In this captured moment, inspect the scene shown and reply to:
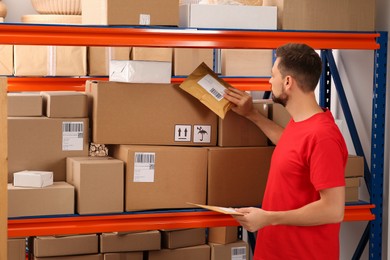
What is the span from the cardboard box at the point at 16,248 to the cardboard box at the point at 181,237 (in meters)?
0.95

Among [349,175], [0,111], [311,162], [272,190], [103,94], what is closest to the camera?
[0,111]

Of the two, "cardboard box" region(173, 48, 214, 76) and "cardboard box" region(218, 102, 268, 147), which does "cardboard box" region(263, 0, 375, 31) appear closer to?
"cardboard box" region(218, 102, 268, 147)

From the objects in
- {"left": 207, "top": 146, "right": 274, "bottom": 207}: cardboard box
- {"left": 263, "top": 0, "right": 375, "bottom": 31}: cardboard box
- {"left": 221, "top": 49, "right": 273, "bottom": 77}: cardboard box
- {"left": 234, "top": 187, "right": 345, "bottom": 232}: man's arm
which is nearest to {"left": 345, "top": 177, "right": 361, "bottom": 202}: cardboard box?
{"left": 207, "top": 146, "right": 274, "bottom": 207}: cardboard box

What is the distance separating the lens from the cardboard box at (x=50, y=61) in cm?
627

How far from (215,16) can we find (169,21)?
0.90 feet

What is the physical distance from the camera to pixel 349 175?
4.28 metres

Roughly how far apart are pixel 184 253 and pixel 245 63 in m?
2.31

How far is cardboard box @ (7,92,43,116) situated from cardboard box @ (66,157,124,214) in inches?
14.4

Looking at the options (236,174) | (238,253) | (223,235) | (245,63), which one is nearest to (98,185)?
(236,174)

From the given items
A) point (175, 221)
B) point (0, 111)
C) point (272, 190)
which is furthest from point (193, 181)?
point (0, 111)

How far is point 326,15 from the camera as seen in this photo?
409 centimetres

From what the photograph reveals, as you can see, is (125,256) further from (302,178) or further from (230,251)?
(302,178)

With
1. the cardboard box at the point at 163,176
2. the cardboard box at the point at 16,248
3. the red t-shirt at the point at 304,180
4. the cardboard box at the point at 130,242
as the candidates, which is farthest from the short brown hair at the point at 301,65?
the cardboard box at the point at 16,248

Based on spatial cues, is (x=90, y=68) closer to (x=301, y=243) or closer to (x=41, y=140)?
(x=41, y=140)
